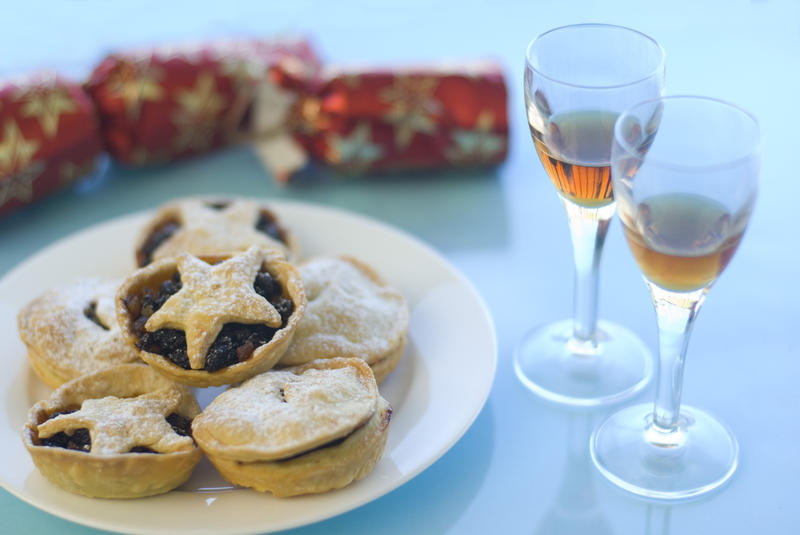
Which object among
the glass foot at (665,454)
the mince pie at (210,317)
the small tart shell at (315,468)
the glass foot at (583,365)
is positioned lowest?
the glass foot at (583,365)

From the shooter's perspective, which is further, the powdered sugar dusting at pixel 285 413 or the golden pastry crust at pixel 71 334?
the golden pastry crust at pixel 71 334

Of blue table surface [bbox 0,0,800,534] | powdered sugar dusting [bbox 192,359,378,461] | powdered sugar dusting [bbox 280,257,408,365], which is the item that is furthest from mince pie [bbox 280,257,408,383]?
blue table surface [bbox 0,0,800,534]

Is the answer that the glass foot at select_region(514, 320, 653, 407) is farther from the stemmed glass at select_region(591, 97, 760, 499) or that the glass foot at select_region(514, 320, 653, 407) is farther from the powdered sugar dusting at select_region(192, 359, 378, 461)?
the powdered sugar dusting at select_region(192, 359, 378, 461)

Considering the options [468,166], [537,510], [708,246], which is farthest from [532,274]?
[708,246]

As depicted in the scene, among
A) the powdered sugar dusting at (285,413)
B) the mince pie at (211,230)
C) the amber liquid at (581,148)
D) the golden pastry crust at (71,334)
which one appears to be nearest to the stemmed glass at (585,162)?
the amber liquid at (581,148)

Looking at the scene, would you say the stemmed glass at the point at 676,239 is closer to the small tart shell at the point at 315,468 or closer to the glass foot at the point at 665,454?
the glass foot at the point at 665,454

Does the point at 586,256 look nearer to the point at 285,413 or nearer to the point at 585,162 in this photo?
the point at 585,162

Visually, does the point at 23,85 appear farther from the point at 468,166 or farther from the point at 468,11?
the point at 468,11

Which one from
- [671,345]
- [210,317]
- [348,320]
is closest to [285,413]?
[210,317]
